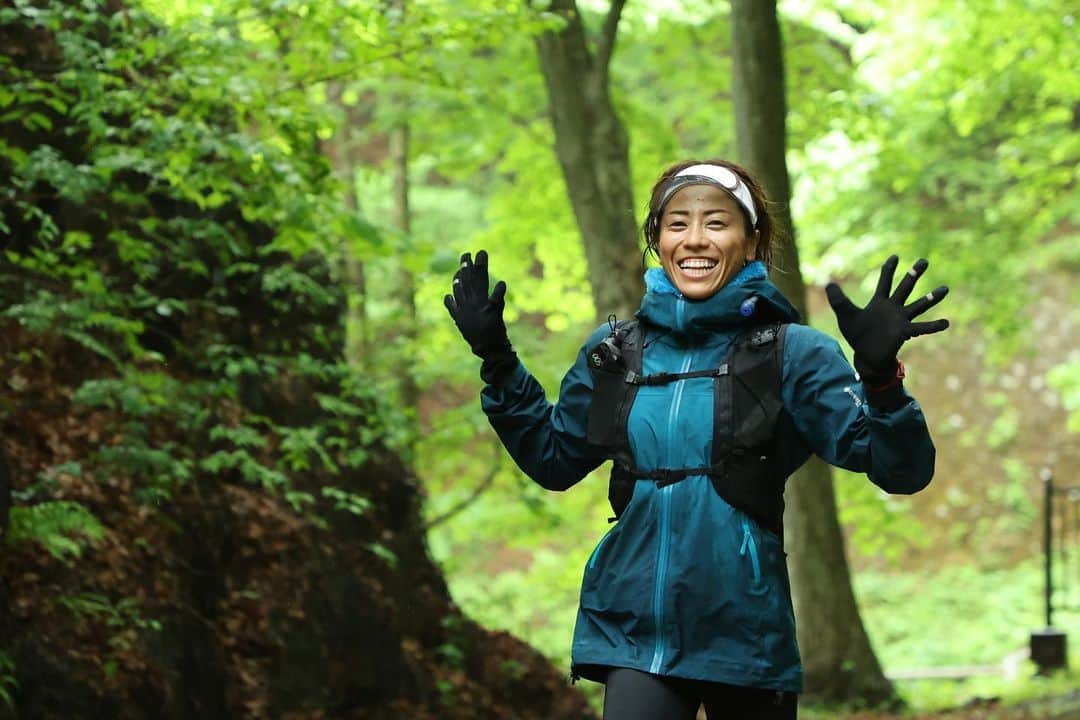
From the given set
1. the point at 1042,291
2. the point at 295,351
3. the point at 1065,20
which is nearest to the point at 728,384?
the point at 295,351

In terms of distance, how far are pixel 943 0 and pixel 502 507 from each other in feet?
28.2

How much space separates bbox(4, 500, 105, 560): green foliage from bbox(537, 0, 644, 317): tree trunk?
6671 mm

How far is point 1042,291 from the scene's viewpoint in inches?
1039

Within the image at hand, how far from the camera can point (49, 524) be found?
16.7 feet

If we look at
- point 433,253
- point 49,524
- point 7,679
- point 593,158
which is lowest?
point 7,679

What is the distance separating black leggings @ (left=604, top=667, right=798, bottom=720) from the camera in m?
2.88

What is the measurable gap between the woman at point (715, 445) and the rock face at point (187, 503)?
2611 mm

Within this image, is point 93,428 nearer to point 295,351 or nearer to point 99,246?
point 99,246

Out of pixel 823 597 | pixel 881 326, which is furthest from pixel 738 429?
pixel 823 597

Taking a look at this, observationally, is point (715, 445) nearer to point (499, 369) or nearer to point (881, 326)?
point (881, 326)

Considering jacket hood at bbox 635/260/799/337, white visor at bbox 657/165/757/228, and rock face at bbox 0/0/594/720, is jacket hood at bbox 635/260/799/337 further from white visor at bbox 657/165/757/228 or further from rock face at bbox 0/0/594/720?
rock face at bbox 0/0/594/720

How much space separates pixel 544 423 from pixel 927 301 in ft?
3.58

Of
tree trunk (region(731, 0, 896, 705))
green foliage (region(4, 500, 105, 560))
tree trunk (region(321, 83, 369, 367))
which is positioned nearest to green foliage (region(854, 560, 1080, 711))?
tree trunk (region(731, 0, 896, 705))

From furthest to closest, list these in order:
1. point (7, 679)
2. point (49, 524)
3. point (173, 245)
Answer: point (173, 245), point (49, 524), point (7, 679)
